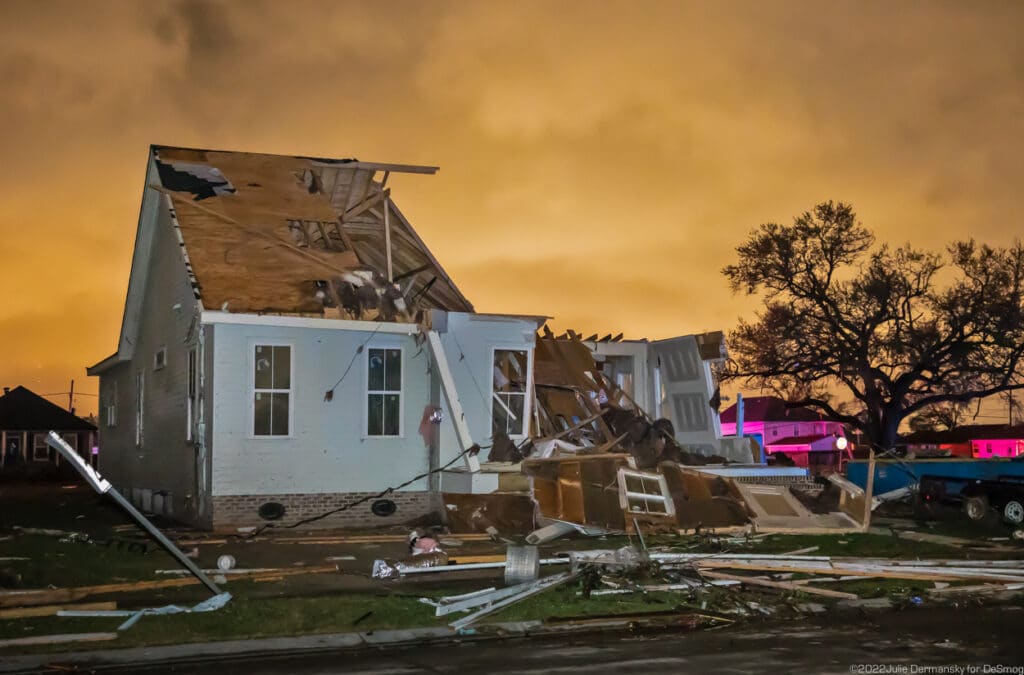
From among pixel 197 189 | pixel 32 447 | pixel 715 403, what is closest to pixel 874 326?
pixel 715 403

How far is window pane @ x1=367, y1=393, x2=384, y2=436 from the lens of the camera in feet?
58.9

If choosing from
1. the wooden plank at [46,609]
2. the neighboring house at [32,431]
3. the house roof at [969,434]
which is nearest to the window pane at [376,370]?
the wooden plank at [46,609]

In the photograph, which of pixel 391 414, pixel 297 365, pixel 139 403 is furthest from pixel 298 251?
pixel 139 403

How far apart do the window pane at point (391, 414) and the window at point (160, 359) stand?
16.4 ft

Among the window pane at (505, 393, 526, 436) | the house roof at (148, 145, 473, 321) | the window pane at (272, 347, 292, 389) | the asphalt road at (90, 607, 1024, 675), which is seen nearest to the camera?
the asphalt road at (90, 607, 1024, 675)

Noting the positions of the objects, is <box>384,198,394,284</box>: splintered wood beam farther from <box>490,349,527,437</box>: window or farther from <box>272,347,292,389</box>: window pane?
<box>272,347,292,389</box>: window pane

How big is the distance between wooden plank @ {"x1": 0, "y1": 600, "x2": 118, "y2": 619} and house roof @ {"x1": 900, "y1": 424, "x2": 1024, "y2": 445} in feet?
263

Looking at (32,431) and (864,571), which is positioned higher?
(32,431)

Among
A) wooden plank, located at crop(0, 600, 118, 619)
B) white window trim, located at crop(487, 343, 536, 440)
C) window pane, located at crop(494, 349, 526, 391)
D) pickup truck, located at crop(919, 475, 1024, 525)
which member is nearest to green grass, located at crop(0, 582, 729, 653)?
wooden plank, located at crop(0, 600, 118, 619)

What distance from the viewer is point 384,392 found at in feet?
59.3

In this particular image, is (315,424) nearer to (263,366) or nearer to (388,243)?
(263,366)

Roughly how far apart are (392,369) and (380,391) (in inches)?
17.7

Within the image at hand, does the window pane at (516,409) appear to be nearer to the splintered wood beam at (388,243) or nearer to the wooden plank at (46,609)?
the splintered wood beam at (388,243)

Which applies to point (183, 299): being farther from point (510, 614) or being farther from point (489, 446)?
point (510, 614)
